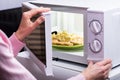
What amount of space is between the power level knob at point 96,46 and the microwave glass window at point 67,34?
3.8 inches

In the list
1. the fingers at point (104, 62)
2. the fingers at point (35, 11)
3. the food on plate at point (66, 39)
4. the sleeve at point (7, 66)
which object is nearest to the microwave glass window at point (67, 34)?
the food on plate at point (66, 39)

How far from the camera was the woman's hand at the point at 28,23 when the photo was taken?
0.94 m

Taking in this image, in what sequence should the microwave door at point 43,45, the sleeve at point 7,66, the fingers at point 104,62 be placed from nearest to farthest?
1. the sleeve at point 7,66
2. the microwave door at point 43,45
3. the fingers at point 104,62

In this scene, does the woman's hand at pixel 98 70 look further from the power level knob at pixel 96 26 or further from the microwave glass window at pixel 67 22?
the microwave glass window at pixel 67 22

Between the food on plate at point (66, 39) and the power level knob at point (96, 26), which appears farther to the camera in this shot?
the food on plate at point (66, 39)

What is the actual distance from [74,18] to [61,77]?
11.6 inches

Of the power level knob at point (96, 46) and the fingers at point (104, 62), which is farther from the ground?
the power level knob at point (96, 46)

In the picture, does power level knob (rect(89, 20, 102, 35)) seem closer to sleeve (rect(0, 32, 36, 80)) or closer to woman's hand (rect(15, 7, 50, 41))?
woman's hand (rect(15, 7, 50, 41))

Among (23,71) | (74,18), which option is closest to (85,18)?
(74,18)

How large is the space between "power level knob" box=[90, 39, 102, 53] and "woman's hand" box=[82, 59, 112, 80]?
0.17 feet

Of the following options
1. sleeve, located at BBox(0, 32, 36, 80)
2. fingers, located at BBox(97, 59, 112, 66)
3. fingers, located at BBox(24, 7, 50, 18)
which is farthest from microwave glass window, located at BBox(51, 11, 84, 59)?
sleeve, located at BBox(0, 32, 36, 80)

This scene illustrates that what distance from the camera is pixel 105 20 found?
3.28ft

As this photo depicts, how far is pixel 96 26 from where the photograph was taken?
101 cm

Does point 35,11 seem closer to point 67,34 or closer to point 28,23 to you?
point 28,23
